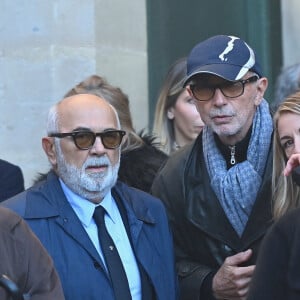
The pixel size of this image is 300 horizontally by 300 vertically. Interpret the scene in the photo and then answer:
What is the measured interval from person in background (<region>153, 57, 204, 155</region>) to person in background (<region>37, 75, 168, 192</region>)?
572 mm

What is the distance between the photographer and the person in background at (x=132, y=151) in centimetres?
567

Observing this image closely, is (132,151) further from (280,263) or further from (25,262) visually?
(280,263)

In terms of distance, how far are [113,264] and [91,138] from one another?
560mm

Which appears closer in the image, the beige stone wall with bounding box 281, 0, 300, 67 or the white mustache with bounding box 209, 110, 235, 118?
the white mustache with bounding box 209, 110, 235, 118

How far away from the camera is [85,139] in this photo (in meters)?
5.01

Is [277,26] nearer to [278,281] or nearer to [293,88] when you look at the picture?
[293,88]

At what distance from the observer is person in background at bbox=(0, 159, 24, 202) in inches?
232

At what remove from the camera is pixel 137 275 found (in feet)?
16.2

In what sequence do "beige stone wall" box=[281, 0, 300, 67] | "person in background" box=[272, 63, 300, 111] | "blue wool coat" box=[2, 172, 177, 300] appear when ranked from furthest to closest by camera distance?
1. "beige stone wall" box=[281, 0, 300, 67]
2. "person in background" box=[272, 63, 300, 111]
3. "blue wool coat" box=[2, 172, 177, 300]

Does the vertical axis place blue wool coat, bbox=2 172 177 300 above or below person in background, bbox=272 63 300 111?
below

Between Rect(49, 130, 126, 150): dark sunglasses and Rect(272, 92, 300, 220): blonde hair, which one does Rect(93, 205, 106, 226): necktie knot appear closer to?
Rect(49, 130, 126, 150): dark sunglasses

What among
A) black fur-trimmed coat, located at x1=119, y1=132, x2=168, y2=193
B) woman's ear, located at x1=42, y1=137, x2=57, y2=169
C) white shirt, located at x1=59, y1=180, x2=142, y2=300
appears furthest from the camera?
black fur-trimmed coat, located at x1=119, y1=132, x2=168, y2=193

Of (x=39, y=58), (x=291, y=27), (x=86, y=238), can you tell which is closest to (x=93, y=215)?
(x=86, y=238)

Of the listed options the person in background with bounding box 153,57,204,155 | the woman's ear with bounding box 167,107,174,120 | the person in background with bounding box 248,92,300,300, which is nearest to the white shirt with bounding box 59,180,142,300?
the person in background with bounding box 248,92,300,300
